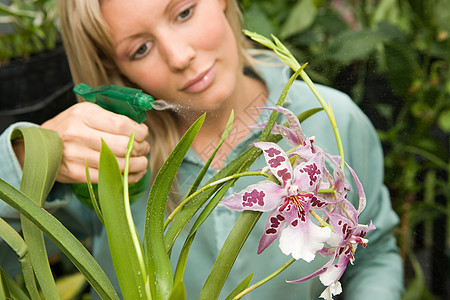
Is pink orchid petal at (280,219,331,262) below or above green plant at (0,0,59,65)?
above

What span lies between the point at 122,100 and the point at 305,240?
200 millimetres

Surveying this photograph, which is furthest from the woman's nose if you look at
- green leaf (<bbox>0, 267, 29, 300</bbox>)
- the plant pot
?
the plant pot

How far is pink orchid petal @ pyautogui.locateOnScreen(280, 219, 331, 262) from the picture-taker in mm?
328

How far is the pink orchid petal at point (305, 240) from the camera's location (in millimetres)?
328

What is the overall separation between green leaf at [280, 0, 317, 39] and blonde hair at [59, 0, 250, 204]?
54 cm

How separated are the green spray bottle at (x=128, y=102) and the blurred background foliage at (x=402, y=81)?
0.13 meters

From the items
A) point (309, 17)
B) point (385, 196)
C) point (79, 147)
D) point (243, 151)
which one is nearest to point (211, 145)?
point (243, 151)

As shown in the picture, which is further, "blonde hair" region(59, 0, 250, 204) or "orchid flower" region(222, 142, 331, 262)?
"blonde hair" region(59, 0, 250, 204)

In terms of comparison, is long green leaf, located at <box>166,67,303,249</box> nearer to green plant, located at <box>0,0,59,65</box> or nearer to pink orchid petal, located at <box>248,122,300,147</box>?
pink orchid petal, located at <box>248,122,300,147</box>

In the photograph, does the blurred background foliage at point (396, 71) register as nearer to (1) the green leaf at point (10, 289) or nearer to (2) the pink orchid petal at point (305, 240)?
(2) the pink orchid petal at point (305, 240)

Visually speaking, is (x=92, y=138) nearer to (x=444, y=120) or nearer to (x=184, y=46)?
(x=184, y=46)

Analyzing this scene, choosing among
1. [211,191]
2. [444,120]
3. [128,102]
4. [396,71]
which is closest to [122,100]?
[128,102]

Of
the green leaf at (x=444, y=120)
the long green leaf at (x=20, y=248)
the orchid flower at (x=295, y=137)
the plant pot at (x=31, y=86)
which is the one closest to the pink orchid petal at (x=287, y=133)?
the orchid flower at (x=295, y=137)

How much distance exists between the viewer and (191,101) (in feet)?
1.41
